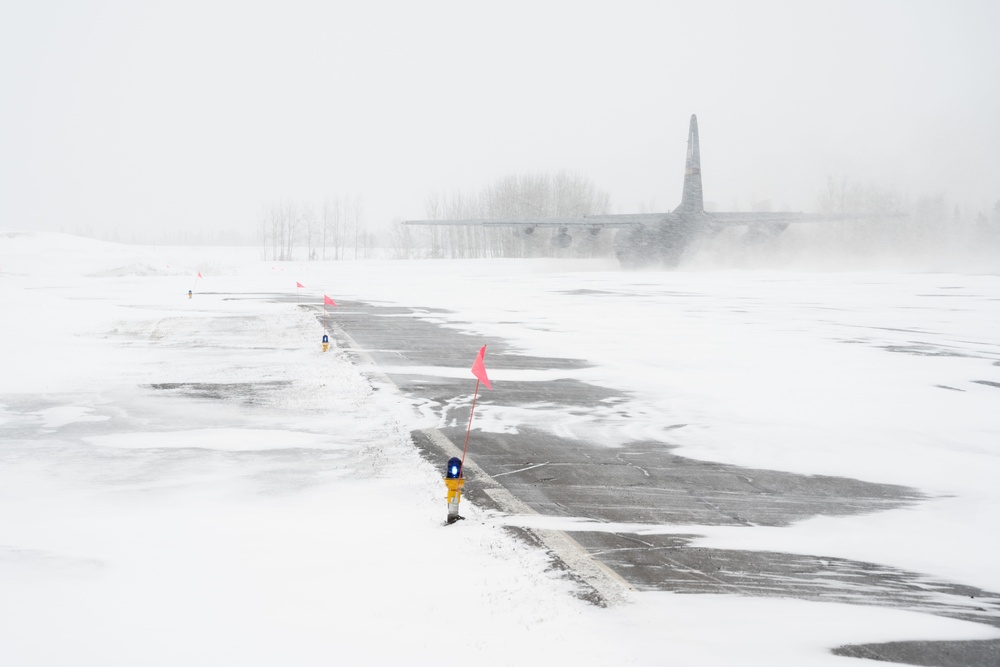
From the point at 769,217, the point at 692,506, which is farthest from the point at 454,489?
the point at 769,217

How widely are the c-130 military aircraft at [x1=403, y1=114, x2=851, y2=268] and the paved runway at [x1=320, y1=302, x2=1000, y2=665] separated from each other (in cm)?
4436

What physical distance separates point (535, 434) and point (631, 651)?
566 centimetres

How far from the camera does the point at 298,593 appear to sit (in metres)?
4.98

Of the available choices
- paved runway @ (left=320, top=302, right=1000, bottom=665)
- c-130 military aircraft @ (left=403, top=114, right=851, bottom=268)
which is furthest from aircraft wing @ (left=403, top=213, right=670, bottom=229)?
paved runway @ (left=320, top=302, right=1000, bottom=665)

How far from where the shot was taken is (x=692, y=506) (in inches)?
275

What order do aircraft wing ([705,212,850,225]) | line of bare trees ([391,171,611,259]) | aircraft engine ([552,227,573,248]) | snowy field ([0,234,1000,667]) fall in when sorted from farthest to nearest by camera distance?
line of bare trees ([391,171,611,259]) < aircraft wing ([705,212,850,225]) < aircraft engine ([552,227,573,248]) < snowy field ([0,234,1000,667])

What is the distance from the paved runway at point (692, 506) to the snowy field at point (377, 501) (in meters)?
0.20

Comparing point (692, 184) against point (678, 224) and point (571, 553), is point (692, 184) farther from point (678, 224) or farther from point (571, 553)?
point (571, 553)

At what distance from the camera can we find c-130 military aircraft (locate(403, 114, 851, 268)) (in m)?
55.4

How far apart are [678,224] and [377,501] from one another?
52.8 meters

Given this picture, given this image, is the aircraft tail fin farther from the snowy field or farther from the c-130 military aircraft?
the snowy field

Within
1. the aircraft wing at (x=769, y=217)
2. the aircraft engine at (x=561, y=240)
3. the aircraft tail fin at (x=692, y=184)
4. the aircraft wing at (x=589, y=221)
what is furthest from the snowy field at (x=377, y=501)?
the aircraft tail fin at (x=692, y=184)

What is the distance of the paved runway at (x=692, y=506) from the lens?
5078mm

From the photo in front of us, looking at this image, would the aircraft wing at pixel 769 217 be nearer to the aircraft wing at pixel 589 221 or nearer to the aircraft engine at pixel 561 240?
the aircraft wing at pixel 589 221
